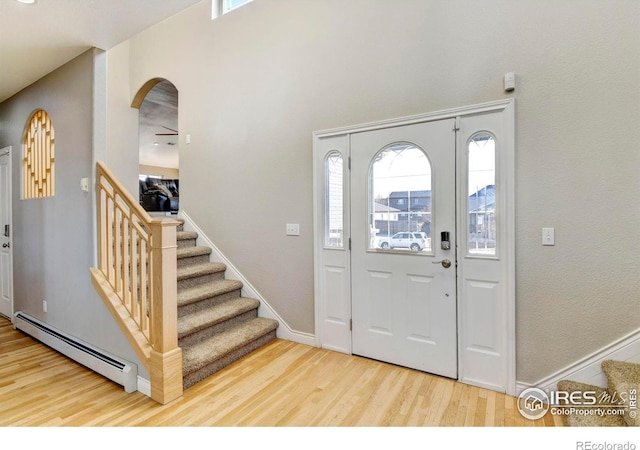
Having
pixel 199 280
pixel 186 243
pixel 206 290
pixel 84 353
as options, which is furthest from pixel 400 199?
pixel 84 353

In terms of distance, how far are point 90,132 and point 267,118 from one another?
1504 mm

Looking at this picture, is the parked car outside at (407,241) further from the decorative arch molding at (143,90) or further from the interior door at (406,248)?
the decorative arch molding at (143,90)

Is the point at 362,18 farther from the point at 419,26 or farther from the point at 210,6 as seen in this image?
the point at 210,6

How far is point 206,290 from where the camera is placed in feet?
10.1

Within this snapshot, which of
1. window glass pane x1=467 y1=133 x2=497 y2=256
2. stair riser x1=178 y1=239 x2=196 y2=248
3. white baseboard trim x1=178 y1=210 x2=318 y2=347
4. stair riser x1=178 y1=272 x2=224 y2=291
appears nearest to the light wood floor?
white baseboard trim x1=178 y1=210 x2=318 y2=347

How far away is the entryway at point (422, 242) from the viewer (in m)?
2.25

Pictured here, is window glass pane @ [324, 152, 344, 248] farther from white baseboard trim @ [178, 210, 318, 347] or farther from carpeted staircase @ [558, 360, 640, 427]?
carpeted staircase @ [558, 360, 640, 427]

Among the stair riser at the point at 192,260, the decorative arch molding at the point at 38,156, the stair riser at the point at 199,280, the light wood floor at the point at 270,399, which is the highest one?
the decorative arch molding at the point at 38,156

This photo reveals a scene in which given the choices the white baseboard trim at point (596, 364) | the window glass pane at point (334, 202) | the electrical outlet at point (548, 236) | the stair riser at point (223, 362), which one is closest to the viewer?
the white baseboard trim at point (596, 364)

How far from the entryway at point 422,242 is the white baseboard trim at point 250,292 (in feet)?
0.71

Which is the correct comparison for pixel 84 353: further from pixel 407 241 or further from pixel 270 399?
pixel 407 241

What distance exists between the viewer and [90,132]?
2566 millimetres

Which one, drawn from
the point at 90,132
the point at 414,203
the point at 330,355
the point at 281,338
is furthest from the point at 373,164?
the point at 90,132

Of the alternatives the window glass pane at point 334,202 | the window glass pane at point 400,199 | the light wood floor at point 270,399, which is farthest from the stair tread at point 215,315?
the window glass pane at point 400,199
